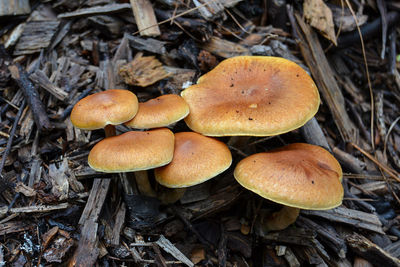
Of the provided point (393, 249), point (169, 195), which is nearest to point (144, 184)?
point (169, 195)

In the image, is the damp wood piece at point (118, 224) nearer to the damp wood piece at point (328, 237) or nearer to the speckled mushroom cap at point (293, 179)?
the speckled mushroom cap at point (293, 179)

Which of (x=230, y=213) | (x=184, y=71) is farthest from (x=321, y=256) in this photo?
(x=184, y=71)

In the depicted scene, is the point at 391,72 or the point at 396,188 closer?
the point at 396,188

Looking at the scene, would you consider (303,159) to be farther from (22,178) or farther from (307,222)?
(22,178)

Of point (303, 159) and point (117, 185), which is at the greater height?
point (303, 159)

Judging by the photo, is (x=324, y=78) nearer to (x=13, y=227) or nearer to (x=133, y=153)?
(x=133, y=153)

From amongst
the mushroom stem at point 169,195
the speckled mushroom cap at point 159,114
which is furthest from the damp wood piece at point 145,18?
the mushroom stem at point 169,195
